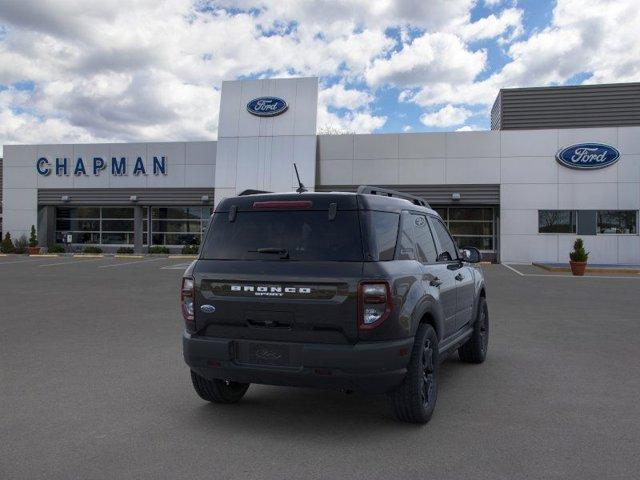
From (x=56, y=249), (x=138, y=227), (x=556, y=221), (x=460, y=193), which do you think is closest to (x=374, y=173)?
(x=460, y=193)

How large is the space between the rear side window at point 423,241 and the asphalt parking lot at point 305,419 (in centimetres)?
132

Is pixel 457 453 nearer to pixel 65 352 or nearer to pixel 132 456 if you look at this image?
pixel 132 456

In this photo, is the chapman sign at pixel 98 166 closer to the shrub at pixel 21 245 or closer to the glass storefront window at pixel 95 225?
the glass storefront window at pixel 95 225

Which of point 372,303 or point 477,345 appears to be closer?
point 372,303

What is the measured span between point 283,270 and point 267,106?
26.0m

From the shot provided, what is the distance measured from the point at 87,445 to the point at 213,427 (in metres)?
0.92

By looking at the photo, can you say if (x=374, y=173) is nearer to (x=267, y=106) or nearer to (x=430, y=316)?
(x=267, y=106)

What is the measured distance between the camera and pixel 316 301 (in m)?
4.21

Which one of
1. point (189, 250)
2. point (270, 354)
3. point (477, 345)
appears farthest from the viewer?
point (189, 250)

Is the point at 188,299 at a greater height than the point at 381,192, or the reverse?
the point at 381,192

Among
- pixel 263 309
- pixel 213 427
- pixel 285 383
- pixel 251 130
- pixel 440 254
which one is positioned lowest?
pixel 213 427

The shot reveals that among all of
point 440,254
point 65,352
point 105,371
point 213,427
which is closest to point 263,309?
point 213,427

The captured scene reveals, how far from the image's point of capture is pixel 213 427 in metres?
4.60

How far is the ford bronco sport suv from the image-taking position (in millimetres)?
4176
